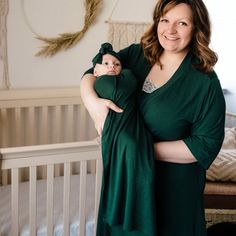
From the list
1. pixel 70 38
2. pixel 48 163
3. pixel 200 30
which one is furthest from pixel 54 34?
pixel 200 30

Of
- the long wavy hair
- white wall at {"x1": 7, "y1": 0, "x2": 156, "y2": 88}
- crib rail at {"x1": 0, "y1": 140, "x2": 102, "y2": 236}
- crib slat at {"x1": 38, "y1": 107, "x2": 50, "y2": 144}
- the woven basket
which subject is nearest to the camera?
the long wavy hair

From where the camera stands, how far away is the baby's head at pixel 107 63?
1.31 metres

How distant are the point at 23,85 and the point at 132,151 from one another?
1.38 m

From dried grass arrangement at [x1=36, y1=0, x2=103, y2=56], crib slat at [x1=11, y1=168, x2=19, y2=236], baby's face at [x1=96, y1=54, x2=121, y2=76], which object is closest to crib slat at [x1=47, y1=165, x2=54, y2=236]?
crib slat at [x1=11, y1=168, x2=19, y2=236]

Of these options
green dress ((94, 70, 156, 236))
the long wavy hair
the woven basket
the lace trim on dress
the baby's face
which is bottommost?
the woven basket

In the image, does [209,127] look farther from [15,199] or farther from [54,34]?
[54,34]

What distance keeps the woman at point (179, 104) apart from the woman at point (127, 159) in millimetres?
37

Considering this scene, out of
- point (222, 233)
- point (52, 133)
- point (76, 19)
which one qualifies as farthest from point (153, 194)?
point (76, 19)

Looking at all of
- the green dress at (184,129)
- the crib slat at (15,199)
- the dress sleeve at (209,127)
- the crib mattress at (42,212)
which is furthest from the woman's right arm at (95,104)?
the crib mattress at (42,212)

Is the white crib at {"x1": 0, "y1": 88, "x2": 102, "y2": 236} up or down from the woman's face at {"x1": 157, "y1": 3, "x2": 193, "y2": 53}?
down

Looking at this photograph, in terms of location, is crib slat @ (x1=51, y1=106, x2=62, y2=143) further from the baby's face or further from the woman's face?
the woman's face

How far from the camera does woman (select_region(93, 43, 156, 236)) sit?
123cm

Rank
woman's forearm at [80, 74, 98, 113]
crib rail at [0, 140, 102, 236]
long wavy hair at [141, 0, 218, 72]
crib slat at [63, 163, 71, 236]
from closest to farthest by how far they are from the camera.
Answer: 1. long wavy hair at [141, 0, 218, 72]
2. woman's forearm at [80, 74, 98, 113]
3. crib rail at [0, 140, 102, 236]
4. crib slat at [63, 163, 71, 236]

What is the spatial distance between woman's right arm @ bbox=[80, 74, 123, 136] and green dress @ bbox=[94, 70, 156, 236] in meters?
0.02
